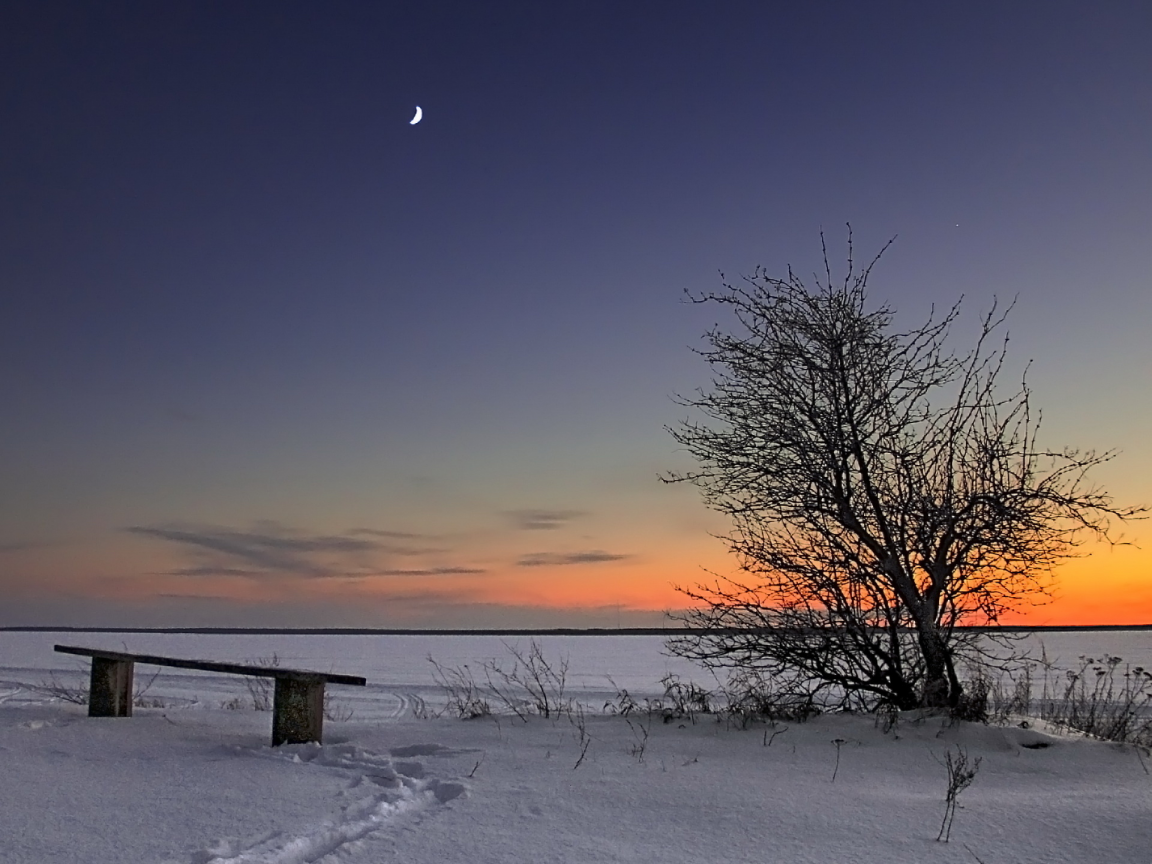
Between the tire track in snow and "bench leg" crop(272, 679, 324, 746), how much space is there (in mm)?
183

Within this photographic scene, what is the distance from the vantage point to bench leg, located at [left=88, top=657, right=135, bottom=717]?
8.45m

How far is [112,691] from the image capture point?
27.8 ft

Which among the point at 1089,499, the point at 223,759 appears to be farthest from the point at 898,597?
the point at 223,759

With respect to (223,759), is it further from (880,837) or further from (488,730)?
(880,837)

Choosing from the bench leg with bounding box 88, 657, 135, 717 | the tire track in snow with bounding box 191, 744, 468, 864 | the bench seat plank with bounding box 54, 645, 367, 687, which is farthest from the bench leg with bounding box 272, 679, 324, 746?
the bench leg with bounding box 88, 657, 135, 717

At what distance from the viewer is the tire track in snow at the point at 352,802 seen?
12.0ft

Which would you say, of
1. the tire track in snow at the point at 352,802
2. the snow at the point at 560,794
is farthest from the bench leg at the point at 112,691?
the tire track in snow at the point at 352,802

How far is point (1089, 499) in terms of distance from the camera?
285 inches

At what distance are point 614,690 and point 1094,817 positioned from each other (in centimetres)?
1431

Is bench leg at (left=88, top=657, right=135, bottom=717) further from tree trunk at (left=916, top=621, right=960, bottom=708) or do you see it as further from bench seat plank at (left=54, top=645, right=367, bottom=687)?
tree trunk at (left=916, top=621, right=960, bottom=708)

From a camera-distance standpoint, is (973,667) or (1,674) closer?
(973,667)

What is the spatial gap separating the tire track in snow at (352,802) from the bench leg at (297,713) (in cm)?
18

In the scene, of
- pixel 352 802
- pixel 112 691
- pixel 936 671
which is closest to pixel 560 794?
pixel 352 802

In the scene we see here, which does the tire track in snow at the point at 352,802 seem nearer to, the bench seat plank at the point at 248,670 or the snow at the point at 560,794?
the snow at the point at 560,794
